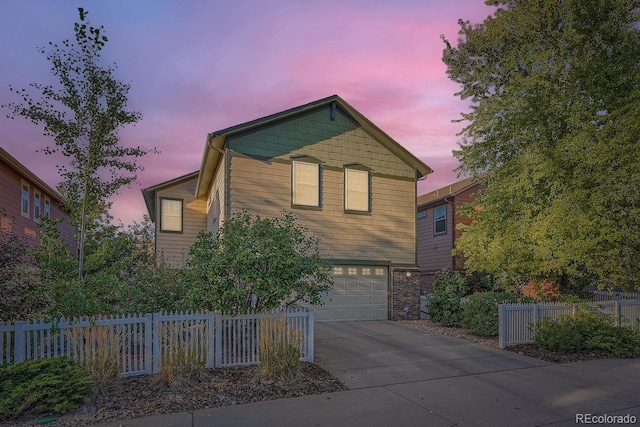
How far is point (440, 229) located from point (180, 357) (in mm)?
19712

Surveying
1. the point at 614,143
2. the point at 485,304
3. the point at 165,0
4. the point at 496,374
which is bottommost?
the point at 496,374

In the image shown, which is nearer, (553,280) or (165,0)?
(165,0)

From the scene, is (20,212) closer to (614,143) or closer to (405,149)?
(405,149)

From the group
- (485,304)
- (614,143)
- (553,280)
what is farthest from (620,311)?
(614,143)

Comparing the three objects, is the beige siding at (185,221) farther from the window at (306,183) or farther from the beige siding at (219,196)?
the window at (306,183)

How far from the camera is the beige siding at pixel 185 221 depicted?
21.6 metres

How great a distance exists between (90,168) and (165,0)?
168 inches

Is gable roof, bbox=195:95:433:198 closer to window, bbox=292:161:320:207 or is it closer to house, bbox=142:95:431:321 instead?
house, bbox=142:95:431:321

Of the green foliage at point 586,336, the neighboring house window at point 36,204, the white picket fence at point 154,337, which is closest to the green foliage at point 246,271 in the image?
the white picket fence at point 154,337

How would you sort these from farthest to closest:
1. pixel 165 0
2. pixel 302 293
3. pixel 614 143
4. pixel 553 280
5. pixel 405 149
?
pixel 405 149 < pixel 553 280 < pixel 614 143 < pixel 165 0 < pixel 302 293

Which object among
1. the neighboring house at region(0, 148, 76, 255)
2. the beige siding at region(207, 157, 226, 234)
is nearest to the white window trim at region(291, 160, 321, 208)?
the beige siding at region(207, 157, 226, 234)

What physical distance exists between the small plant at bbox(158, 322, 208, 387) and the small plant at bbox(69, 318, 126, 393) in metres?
0.72

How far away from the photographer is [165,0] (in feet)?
34.0

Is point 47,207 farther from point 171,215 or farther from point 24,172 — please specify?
point 171,215
